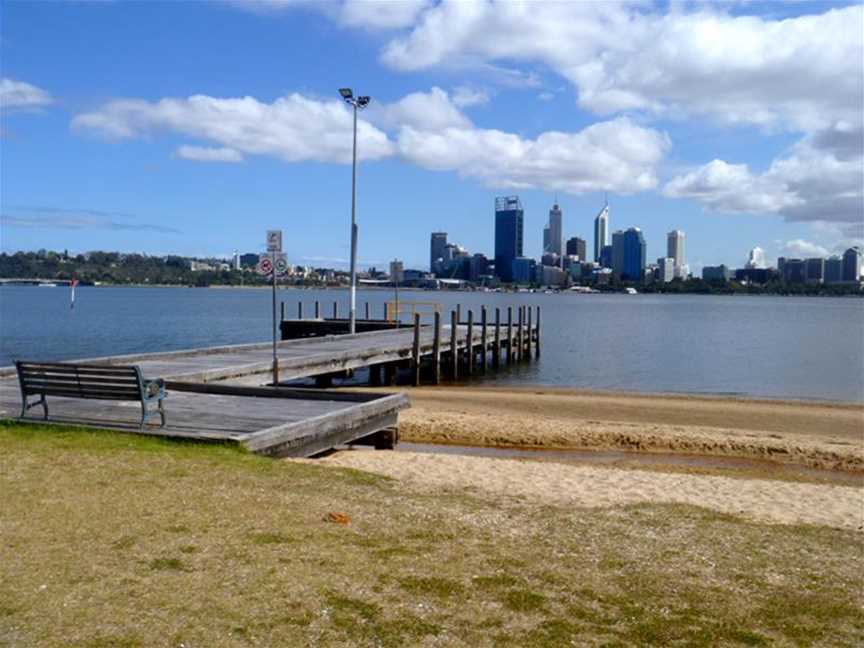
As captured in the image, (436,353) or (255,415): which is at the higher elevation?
(255,415)

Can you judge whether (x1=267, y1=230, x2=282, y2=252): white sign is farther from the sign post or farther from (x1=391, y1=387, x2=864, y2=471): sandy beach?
(x1=391, y1=387, x2=864, y2=471): sandy beach

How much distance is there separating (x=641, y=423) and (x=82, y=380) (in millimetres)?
14127

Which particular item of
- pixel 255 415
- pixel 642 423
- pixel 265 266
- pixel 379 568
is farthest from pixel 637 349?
pixel 379 568

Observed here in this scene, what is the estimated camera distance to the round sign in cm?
1701

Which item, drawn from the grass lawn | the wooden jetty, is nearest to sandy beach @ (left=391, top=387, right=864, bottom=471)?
the wooden jetty

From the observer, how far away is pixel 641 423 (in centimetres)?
2147

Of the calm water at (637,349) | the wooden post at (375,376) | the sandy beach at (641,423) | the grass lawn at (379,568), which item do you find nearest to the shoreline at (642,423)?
the sandy beach at (641,423)

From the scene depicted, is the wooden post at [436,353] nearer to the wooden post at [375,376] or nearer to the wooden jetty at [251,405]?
the wooden post at [375,376]

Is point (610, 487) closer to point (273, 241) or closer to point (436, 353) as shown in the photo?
point (273, 241)

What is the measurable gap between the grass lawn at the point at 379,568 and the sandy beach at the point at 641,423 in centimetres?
936

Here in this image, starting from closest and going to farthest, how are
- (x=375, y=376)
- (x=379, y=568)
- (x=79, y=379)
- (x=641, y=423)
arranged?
(x=379, y=568), (x=79, y=379), (x=641, y=423), (x=375, y=376)

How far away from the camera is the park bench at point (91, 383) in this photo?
36.8ft

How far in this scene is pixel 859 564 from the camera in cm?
691

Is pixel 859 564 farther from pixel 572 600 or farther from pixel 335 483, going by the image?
pixel 335 483
